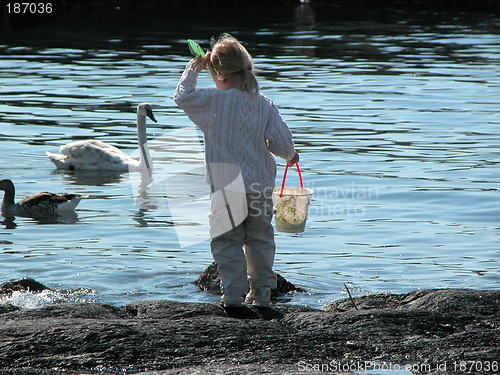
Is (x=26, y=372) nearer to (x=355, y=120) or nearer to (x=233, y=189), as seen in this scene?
(x=233, y=189)

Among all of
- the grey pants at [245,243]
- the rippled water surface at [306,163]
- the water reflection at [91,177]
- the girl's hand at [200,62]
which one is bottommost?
the water reflection at [91,177]

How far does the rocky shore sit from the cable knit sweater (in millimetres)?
1110

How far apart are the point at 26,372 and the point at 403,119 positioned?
48.0ft

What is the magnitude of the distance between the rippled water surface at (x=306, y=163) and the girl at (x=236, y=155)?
58.5 inches

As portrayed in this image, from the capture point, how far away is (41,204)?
12398 mm

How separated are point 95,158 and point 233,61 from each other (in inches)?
339

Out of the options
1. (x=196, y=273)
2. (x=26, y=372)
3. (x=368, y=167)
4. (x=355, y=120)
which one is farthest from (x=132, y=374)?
(x=355, y=120)

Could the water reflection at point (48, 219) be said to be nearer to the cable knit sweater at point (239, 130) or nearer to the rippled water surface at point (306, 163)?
the rippled water surface at point (306, 163)

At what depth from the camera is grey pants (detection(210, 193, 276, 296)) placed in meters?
6.81

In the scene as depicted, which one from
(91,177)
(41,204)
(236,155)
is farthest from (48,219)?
(236,155)

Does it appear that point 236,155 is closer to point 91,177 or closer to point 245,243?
point 245,243

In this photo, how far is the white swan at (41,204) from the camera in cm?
1224

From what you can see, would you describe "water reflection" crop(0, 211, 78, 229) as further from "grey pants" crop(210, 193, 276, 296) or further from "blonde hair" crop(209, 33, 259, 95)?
"blonde hair" crop(209, 33, 259, 95)

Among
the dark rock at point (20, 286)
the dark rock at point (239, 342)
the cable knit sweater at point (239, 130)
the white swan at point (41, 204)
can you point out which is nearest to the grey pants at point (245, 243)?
the cable knit sweater at point (239, 130)
